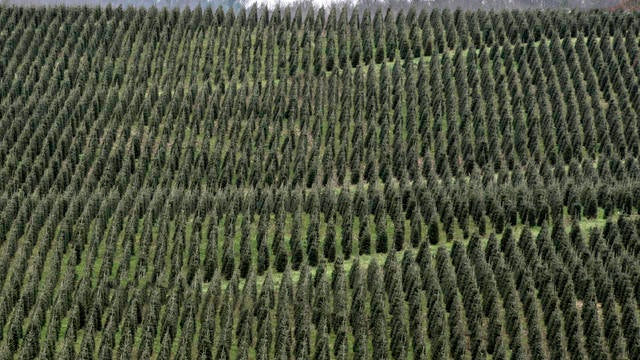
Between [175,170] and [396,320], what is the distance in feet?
34.9

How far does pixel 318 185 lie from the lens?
32.1 m

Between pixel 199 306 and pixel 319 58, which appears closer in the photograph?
pixel 199 306

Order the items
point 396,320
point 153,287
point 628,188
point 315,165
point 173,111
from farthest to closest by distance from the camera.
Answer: point 173,111 < point 315,165 < point 628,188 < point 153,287 < point 396,320

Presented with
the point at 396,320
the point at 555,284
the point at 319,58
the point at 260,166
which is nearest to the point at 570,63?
the point at 319,58

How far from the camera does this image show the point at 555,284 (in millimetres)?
26391

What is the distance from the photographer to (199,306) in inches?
1023

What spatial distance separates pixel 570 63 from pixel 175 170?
43.4 ft

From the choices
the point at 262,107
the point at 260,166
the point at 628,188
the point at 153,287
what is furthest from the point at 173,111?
the point at 628,188

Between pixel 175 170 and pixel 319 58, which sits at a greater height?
pixel 319 58

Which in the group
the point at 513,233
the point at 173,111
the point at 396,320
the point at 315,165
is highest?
the point at 173,111

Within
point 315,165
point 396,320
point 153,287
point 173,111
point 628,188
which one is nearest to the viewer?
point 396,320

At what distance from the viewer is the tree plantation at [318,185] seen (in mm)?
25219

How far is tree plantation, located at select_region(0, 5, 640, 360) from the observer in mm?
25219

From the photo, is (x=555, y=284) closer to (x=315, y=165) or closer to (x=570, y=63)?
(x=315, y=165)
